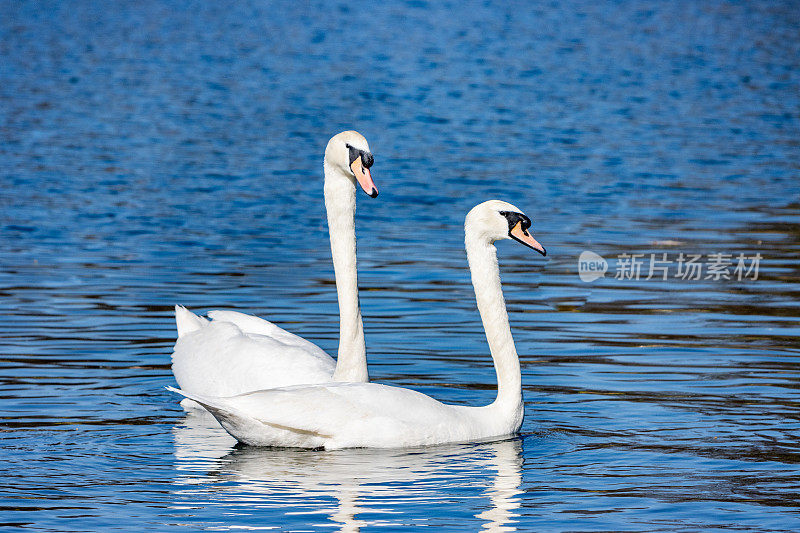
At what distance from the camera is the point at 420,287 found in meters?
14.8

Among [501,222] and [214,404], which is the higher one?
[501,222]

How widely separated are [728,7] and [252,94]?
4514cm

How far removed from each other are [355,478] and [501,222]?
84.0 inches

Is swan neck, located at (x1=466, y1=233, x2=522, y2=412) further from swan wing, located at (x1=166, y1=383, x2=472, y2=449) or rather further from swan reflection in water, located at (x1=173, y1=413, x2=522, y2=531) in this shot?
swan wing, located at (x1=166, y1=383, x2=472, y2=449)

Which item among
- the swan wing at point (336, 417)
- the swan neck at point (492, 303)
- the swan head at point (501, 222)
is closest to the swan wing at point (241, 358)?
the swan wing at point (336, 417)

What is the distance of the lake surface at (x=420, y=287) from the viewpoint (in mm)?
8133

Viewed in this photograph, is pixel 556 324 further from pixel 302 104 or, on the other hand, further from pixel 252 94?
pixel 252 94

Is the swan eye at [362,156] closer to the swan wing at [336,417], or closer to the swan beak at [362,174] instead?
the swan beak at [362,174]

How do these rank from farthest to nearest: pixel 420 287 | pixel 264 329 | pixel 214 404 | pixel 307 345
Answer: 1. pixel 420 287
2. pixel 264 329
3. pixel 307 345
4. pixel 214 404

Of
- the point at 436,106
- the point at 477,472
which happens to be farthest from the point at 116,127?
the point at 477,472

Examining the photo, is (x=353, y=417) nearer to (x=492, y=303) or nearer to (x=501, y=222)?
(x=492, y=303)

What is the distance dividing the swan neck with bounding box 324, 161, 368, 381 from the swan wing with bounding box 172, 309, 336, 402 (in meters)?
0.19

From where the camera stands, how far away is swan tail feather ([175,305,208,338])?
11203 millimetres

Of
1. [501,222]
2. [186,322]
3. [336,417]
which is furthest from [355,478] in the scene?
[186,322]
